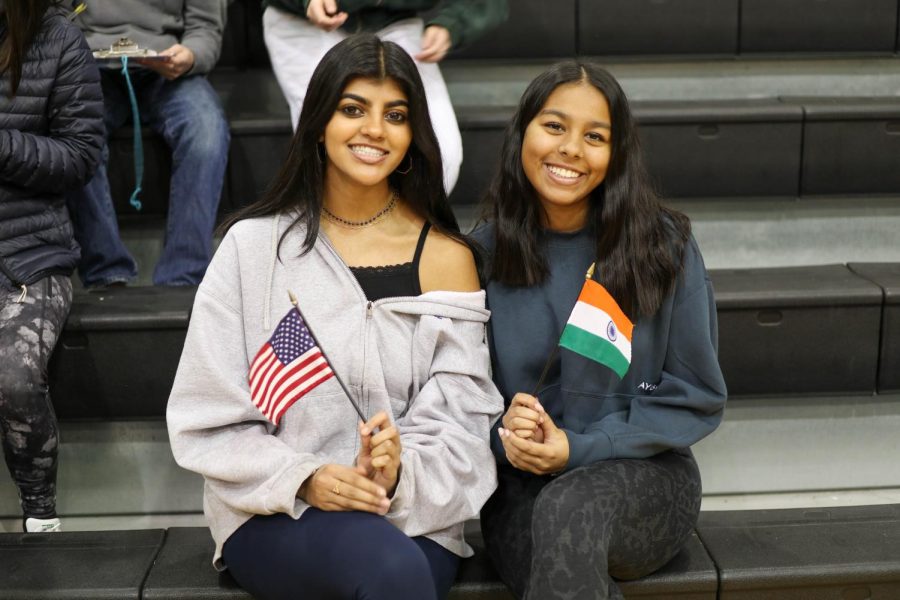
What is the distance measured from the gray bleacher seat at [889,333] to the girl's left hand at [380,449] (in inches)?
42.5

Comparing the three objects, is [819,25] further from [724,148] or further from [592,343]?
[592,343]

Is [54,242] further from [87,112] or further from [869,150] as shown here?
[869,150]

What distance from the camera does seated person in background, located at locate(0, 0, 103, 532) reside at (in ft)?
6.01

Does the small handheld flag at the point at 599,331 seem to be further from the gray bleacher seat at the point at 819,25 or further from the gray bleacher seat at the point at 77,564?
the gray bleacher seat at the point at 819,25

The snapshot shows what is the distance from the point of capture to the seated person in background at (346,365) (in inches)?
56.0

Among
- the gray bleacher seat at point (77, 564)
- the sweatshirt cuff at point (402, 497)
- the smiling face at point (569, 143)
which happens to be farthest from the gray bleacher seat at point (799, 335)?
the gray bleacher seat at point (77, 564)

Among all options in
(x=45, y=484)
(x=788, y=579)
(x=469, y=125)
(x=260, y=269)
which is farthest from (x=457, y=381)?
(x=469, y=125)

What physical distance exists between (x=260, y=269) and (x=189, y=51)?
34.3 inches

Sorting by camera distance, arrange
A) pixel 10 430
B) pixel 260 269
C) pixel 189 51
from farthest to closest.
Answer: pixel 189 51 → pixel 10 430 → pixel 260 269

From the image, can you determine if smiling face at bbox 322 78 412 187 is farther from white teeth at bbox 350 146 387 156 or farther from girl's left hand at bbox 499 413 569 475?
girl's left hand at bbox 499 413 569 475

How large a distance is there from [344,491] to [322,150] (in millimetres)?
516

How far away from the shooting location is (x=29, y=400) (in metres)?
1.81

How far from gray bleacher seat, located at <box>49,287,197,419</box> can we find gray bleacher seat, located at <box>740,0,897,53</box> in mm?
1497

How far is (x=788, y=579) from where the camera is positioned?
1618 mm
